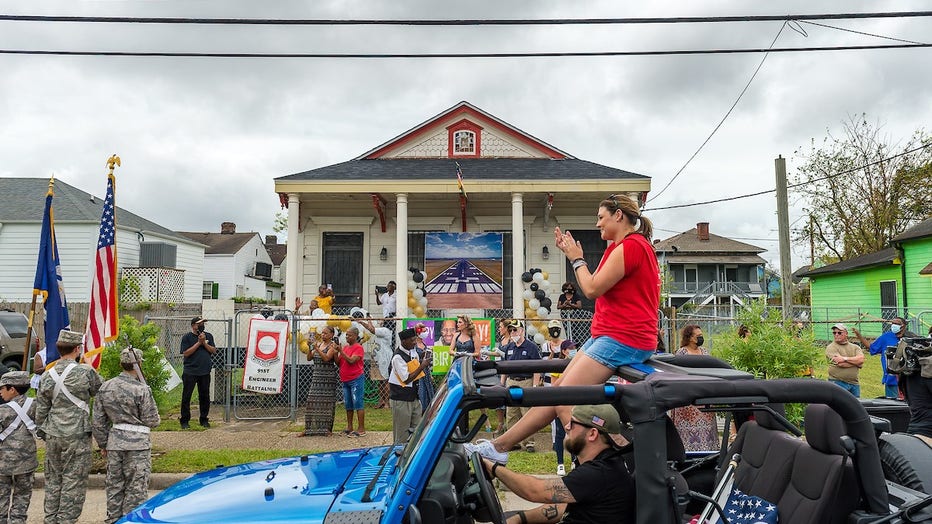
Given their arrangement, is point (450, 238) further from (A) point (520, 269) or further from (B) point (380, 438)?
(B) point (380, 438)

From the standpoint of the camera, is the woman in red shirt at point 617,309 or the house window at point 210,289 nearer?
the woman in red shirt at point 617,309

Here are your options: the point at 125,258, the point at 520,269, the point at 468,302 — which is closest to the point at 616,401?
the point at 520,269

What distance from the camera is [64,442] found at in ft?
17.8

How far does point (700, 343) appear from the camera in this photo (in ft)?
24.3

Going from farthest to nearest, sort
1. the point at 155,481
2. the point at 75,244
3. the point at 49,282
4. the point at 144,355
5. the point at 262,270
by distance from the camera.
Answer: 1. the point at 262,270
2. the point at 75,244
3. the point at 144,355
4. the point at 49,282
5. the point at 155,481

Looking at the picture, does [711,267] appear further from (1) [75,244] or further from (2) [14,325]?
(2) [14,325]

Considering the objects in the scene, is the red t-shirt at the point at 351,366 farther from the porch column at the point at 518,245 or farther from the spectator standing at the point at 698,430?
the spectator standing at the point at 698,430

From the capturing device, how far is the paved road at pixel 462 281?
50.4 feet

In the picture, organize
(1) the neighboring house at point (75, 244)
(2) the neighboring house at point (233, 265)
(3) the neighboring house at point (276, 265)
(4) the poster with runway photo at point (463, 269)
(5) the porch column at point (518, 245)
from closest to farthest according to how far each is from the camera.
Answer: (5) the porch column at point (518, 245) → (4) the poster with runway photo at point (463, 269) → (1) the neighboring house at point (75, 244) → (2) the neighboring house at point (233, 265) → (3) the neighboring house at point (276, 265)

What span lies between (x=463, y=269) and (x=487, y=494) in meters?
13.0

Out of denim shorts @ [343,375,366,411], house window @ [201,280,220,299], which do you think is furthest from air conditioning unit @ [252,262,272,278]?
denim shorts @ [343,375,366,411]

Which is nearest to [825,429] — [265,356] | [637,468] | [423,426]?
[637,468]

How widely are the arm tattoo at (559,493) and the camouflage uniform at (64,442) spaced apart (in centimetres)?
491

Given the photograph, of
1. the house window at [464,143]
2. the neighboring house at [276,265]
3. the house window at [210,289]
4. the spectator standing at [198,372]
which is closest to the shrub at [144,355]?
the spectator standing at [198,372]
